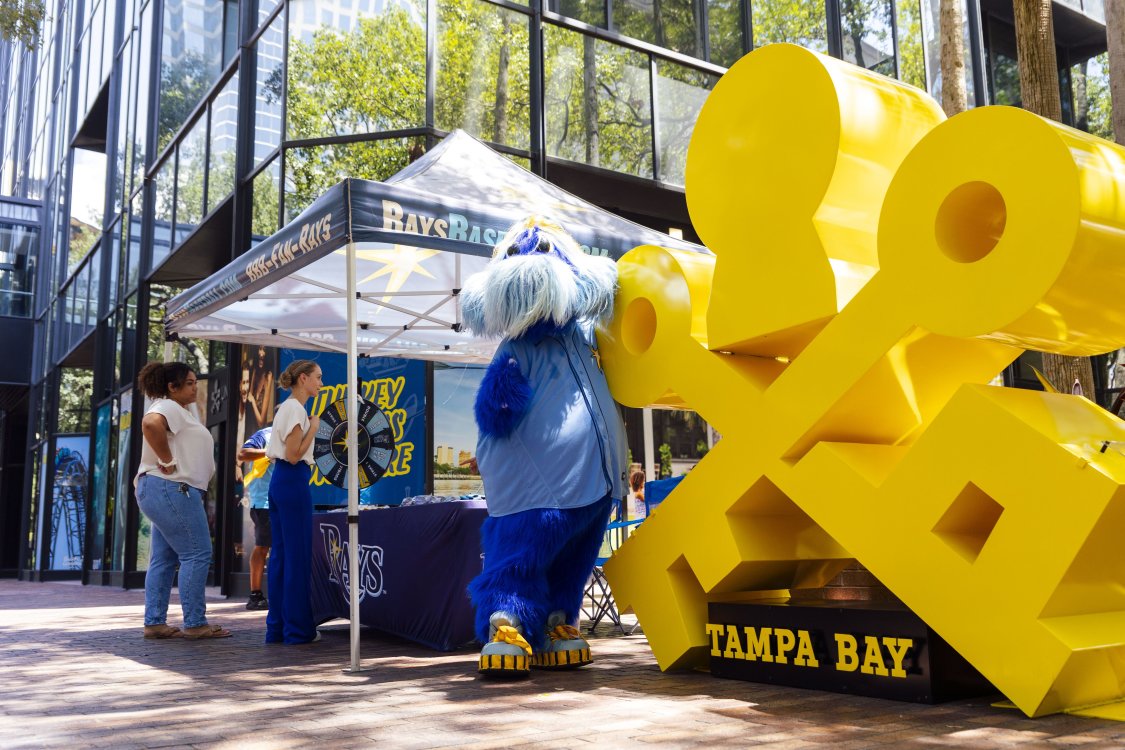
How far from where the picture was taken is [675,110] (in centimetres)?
1238

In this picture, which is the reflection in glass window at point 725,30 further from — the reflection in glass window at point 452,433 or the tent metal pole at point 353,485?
the tent metal pole at point 353,485

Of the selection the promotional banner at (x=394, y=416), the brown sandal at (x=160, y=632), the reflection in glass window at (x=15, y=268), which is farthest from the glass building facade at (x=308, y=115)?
the reflection in glass window at (x=15, y=268)

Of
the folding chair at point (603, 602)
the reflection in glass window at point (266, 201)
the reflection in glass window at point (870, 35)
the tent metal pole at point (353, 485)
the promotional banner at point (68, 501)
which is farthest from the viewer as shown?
the promotional banner at point (68, 501)

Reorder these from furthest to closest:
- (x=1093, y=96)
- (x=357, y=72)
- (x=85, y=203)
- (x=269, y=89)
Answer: (x=85, y=203) < (x=1093, y=96) < (x=269, y=89) < (x=357, y=72)

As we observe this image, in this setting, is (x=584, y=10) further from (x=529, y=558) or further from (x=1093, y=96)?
(x=1093, y=96)

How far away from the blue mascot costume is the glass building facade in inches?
238

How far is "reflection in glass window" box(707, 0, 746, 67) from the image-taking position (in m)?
13.1

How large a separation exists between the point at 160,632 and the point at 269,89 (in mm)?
6895

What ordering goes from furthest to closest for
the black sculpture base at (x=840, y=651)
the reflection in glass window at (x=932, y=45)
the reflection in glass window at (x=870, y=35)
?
the reflection in glass window at (x=932, y=45), the reflection in glass window at (x=870, y=35), the black sculpture base at (x=840, y=651)

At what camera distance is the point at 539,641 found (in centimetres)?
455

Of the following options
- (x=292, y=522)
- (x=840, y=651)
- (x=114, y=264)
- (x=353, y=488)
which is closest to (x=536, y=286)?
(x=353, y=488)

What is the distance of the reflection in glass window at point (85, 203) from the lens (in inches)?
824

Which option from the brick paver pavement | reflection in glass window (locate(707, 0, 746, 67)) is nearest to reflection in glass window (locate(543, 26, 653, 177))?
reflection in glass window (locate(707, 0, 746, 67))

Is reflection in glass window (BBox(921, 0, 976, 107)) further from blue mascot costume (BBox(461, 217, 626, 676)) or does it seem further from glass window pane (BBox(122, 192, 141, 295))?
glass window pane (BBox(122, 192, 141, 295))
